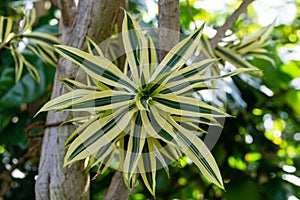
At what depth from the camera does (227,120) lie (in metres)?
1.00

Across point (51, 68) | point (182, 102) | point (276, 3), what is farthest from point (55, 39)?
point (276, 3)

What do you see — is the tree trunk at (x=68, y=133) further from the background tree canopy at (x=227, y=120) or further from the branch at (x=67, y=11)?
the background tree canopy at (x=227, y=120)

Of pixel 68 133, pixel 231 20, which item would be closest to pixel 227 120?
pixel 231 20

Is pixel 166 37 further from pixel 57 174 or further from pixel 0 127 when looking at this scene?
pixel 0 127

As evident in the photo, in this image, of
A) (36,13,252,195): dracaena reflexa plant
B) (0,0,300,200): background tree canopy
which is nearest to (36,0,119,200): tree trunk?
(36,13,252,195): dracaena reflexa plant

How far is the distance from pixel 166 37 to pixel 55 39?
32 cm

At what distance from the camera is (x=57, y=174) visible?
538 mm

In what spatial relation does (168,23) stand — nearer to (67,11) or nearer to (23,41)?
(67,11)

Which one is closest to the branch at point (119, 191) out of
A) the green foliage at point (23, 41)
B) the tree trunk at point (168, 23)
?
the tree trunk at point (168, 23)

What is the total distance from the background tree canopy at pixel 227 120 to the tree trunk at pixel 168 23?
342 mm

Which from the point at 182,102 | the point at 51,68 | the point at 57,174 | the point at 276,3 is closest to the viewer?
the point at 182,102

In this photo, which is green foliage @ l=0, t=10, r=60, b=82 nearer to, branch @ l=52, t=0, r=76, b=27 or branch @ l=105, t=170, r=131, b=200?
branch @ l=52, t=0, r=76, b=27

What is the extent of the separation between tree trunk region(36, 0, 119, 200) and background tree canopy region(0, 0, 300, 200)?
0.29 metres

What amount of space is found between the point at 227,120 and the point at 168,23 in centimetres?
55
